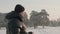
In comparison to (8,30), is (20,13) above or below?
above

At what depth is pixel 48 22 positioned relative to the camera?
3703 cm

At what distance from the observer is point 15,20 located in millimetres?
3684

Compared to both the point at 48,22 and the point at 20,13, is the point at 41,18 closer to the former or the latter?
the point at 48,22

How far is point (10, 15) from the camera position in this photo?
12.5 feet

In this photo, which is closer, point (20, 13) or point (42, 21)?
point (20, 13)

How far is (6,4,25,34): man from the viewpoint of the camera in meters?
3.66

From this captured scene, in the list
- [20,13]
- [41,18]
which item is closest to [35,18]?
[41,18]

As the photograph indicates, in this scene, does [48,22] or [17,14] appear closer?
[17,14]

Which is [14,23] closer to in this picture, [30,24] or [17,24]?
[17,24]

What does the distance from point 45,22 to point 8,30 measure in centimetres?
3264

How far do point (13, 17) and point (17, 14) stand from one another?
8cm

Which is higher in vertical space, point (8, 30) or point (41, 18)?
point (41, 18)

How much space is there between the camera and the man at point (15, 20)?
366cm

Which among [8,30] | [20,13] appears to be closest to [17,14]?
[20,13]
